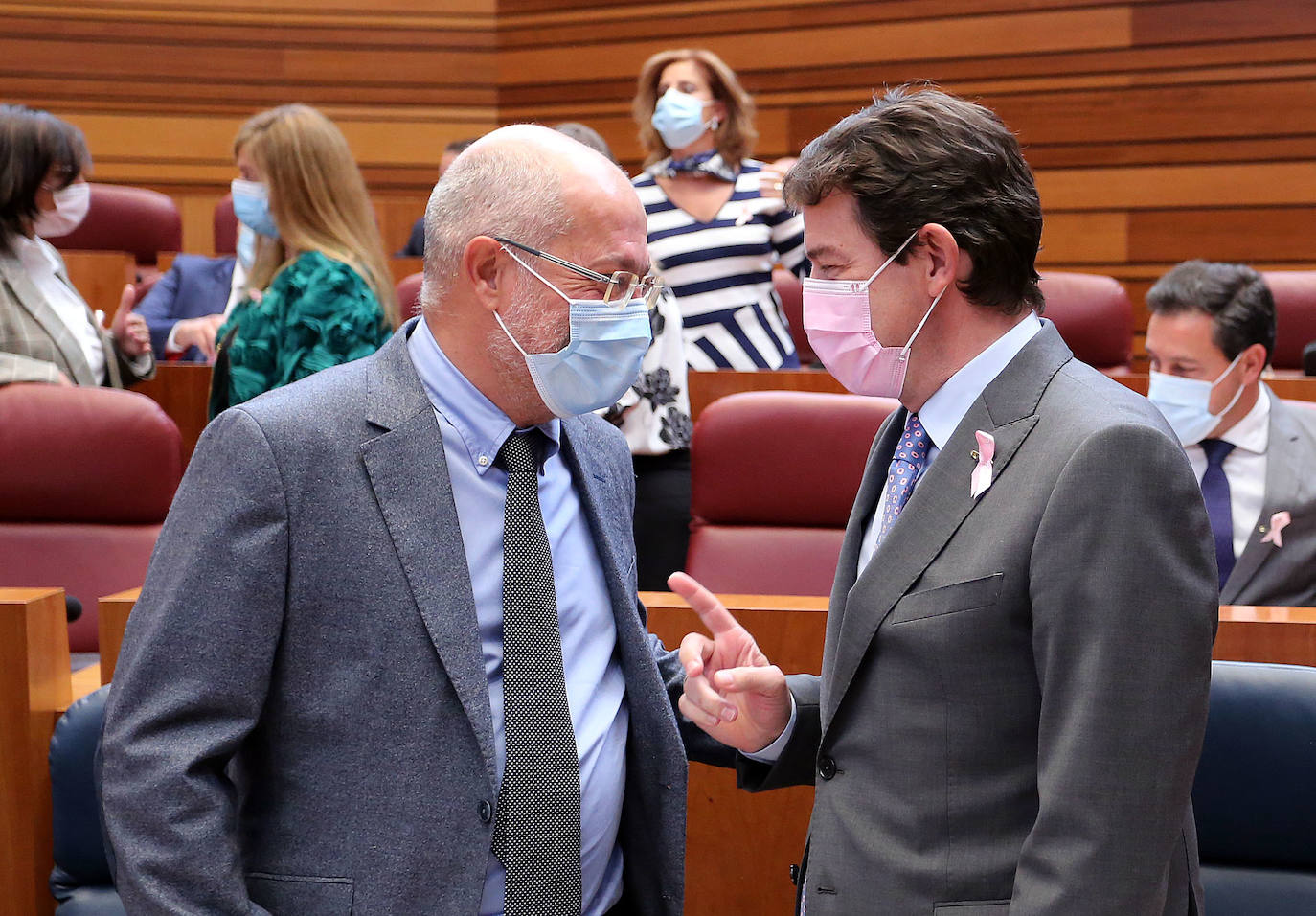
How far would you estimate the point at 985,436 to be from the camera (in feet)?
2.82

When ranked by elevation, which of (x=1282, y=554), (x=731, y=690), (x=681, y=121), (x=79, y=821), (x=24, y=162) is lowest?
(x=79, y=821)

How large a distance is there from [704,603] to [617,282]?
0.28m

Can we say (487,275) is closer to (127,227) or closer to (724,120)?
(724,120)

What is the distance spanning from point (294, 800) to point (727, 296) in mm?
1761

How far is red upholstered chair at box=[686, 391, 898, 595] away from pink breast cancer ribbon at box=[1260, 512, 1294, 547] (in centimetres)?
58

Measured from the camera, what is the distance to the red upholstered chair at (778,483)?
6.56 feet

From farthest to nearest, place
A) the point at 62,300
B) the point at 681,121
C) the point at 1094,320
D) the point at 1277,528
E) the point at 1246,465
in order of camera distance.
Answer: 1. the point at 1094,320
2. the point at 681,121
3. the point at 62,300
4. the point at 1246,465
5. the point at 1277,528

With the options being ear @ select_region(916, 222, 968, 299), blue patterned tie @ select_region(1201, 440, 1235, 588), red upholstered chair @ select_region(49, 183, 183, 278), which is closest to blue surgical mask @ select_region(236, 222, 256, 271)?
red upholstered chair @ select_region(49, 183, 183, 278)

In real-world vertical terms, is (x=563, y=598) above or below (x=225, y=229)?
below

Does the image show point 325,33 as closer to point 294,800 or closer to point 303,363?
point 303,363

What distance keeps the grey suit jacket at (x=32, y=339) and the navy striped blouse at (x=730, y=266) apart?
1098mm

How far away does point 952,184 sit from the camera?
0.90 meters

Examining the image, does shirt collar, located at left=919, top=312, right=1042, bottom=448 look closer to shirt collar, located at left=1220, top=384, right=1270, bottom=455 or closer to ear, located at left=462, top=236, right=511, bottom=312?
ear, located at left=462, top=236, right=511, bottom=312

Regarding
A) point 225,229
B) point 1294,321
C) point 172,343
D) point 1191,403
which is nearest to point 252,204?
point 172,343
